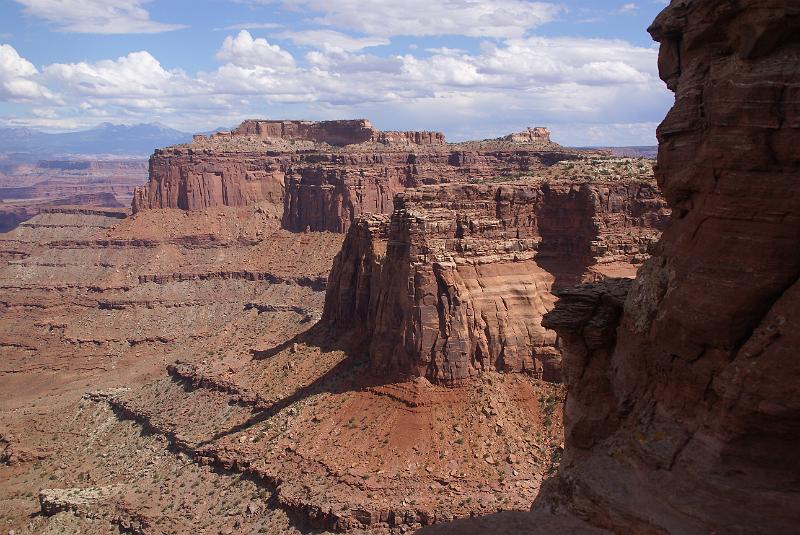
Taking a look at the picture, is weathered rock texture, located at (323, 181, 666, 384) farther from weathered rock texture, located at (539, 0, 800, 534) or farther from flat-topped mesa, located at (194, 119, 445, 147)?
flat-topped mesa, located at (194, 119, 445, 147)

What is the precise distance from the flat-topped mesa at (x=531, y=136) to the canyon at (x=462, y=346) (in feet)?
21.1

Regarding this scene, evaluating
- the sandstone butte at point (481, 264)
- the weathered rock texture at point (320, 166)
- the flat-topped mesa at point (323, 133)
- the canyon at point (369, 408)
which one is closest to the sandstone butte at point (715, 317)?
the canyon at point (369, 408)

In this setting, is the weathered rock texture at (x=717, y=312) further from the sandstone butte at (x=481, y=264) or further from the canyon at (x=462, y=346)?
the sandstone butte at (x=481, y=264)

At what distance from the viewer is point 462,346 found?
4316 cm

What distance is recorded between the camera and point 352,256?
183 ft

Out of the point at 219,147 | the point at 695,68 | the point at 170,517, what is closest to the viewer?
the point at 695,68

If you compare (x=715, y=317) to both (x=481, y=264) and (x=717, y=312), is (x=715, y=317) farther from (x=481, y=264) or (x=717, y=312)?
(x=481, y=264)

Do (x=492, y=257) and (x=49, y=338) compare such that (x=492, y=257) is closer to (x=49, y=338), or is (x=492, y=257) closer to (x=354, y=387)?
(x=354, y=387)

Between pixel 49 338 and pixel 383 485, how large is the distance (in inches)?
2803

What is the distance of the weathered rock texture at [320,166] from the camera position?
112 metres

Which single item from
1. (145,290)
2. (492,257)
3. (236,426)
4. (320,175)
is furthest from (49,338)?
(492,257)

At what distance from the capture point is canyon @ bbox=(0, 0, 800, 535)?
1627cm

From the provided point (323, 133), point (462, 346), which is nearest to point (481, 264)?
point (462, 346)

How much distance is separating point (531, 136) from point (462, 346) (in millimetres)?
91954
